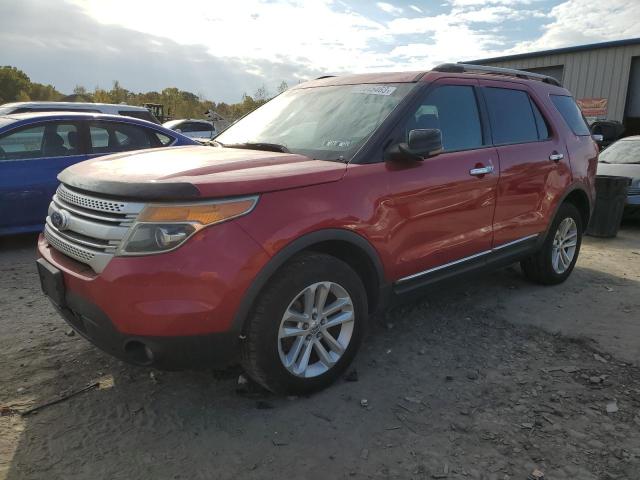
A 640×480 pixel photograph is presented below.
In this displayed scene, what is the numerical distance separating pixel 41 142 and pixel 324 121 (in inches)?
Result: 160

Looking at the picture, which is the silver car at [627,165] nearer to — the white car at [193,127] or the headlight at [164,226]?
the headlight at [164,226]

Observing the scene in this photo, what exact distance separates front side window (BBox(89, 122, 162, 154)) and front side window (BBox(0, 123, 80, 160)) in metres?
0.24

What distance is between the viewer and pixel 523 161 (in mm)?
4160

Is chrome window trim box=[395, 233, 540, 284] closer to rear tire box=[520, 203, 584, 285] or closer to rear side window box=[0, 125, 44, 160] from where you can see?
rear tire box=[520, 203, 584, 285]

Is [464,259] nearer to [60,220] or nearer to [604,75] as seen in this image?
[60,220]

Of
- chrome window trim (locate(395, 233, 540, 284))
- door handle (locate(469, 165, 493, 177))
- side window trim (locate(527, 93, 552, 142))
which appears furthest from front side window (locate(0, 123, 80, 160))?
side window trim (locate(527, 93, 552, 142))

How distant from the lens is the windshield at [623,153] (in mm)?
8977

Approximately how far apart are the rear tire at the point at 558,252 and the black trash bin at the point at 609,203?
2593mm

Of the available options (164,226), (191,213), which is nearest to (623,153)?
(191,213)

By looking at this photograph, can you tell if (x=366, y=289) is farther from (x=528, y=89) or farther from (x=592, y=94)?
(x=592, y=94)

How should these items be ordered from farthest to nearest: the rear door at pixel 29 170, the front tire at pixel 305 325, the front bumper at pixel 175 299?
the rear door at pixel 29 170 → the front tire at pixel 305 325 → the front bumper at pixel 175 299

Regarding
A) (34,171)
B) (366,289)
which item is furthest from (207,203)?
(34,171)

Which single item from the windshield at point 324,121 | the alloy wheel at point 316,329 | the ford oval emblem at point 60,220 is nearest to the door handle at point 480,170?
the windshield at point 324,121

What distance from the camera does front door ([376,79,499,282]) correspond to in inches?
125
